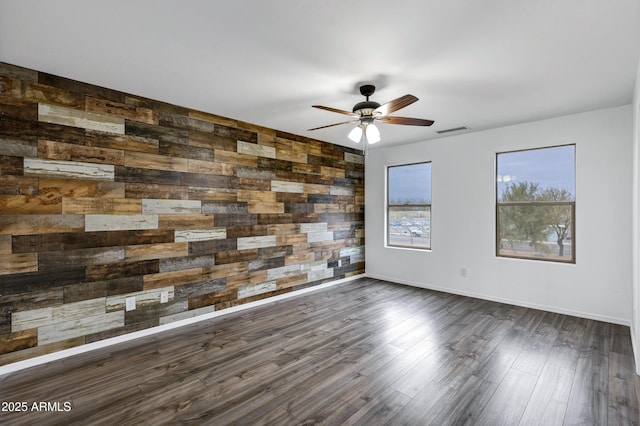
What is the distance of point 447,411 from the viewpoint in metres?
2.07

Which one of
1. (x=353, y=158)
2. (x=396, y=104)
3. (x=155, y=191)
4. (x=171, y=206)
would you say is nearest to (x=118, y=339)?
(x=171, y=206)

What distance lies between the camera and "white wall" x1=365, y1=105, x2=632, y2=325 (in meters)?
3.61

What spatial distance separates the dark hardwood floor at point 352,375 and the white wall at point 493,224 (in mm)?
420

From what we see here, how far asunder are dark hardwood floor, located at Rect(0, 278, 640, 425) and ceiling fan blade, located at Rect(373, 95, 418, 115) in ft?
7.56

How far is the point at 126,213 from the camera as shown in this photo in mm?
3225

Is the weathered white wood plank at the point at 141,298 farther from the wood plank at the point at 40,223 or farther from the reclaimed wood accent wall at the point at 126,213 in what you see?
the wood plank at the point at 40,223

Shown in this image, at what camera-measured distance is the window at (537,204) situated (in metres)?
4.00

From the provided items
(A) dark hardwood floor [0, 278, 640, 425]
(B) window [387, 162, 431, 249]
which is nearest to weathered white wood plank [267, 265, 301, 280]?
(A) dark hardwood floor [0, 278, 640, 425]

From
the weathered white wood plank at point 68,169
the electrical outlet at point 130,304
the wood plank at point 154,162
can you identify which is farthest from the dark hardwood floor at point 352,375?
the wood plank at point 154,162

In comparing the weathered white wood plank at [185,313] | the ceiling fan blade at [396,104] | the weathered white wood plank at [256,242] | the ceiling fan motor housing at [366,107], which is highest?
the ceiling fan motor housing at [366,107]

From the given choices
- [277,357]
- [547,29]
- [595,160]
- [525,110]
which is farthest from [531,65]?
[277,357]

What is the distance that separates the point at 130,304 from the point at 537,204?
5.25m

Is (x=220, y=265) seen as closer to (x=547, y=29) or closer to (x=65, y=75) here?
(x=65, y=75)

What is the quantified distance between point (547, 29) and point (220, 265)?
3.96m
